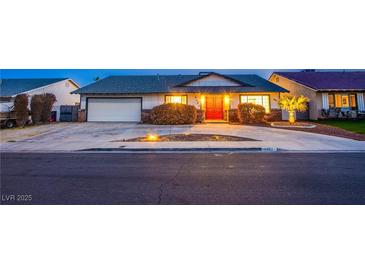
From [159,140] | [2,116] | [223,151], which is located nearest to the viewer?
[223,151]

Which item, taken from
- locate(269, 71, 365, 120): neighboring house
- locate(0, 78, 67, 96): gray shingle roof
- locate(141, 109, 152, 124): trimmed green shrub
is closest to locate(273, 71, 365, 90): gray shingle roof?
locate(269, 71, 365, 120): neighboring house

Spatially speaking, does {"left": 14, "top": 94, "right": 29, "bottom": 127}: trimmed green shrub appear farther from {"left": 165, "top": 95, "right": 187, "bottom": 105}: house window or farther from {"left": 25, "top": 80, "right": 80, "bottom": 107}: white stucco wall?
{"left": 165, "top": 95, "right": 187, "bottom": 105}: house window

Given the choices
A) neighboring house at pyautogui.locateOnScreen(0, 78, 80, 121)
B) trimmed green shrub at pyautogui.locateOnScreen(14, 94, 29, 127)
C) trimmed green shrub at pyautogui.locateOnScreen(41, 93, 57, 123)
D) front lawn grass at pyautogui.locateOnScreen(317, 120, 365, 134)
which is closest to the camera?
front lawn grass at pyautogui.locateOnScreen(317, 120, 365, 134)

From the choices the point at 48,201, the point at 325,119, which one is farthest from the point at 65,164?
the point at 325,119

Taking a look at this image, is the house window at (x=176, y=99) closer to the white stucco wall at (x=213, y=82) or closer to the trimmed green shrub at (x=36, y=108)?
the white stucco wall at (x=213, y=82)

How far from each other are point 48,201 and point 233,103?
1884 centimetres

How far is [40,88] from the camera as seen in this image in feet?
82.6

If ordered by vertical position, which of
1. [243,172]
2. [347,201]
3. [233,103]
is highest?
[233,103]

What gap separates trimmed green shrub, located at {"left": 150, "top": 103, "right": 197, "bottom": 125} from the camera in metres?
18.8

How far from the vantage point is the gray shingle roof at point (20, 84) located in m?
24.1

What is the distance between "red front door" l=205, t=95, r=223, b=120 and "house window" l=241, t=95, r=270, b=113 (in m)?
2.14

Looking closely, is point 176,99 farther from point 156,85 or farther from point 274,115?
point 274,115

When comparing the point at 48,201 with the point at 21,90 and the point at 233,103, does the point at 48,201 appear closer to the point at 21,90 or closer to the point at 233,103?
the point at 233,103

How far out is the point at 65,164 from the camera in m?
7.23
